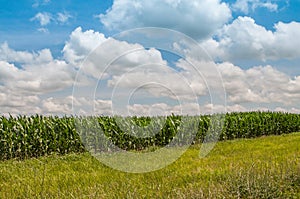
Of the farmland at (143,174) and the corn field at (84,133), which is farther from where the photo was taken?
the corn field at (84,133)

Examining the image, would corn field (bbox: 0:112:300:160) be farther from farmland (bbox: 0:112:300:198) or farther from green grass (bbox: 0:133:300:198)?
green grass (bbox: 0:133:300:198)

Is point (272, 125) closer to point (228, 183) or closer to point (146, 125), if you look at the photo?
point (146, 125)

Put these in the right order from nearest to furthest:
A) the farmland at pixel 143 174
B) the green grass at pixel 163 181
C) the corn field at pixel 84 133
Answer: the green grass at pixel 163 181 → the farmland at pixel 143 174 → the corn field at pixel 84 133

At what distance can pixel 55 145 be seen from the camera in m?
17.2

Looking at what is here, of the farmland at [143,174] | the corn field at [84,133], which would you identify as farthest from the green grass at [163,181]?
the corn field at [84,133]

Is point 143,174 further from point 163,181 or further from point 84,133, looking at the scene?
point 84,133

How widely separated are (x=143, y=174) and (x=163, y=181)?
1510 mm

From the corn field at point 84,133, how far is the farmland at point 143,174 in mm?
41

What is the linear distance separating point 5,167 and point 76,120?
19.4 feet

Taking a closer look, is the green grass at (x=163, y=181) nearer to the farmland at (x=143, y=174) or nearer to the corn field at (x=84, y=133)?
the farmland at (x=143, y=174)

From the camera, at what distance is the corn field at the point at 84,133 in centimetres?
1648

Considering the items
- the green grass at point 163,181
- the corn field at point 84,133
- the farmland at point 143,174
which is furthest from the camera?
the corn field at point 84,133

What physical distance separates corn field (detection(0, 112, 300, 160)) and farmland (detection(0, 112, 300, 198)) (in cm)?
4

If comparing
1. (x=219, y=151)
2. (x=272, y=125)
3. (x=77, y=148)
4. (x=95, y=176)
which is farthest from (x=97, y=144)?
(x=272, y=125)
